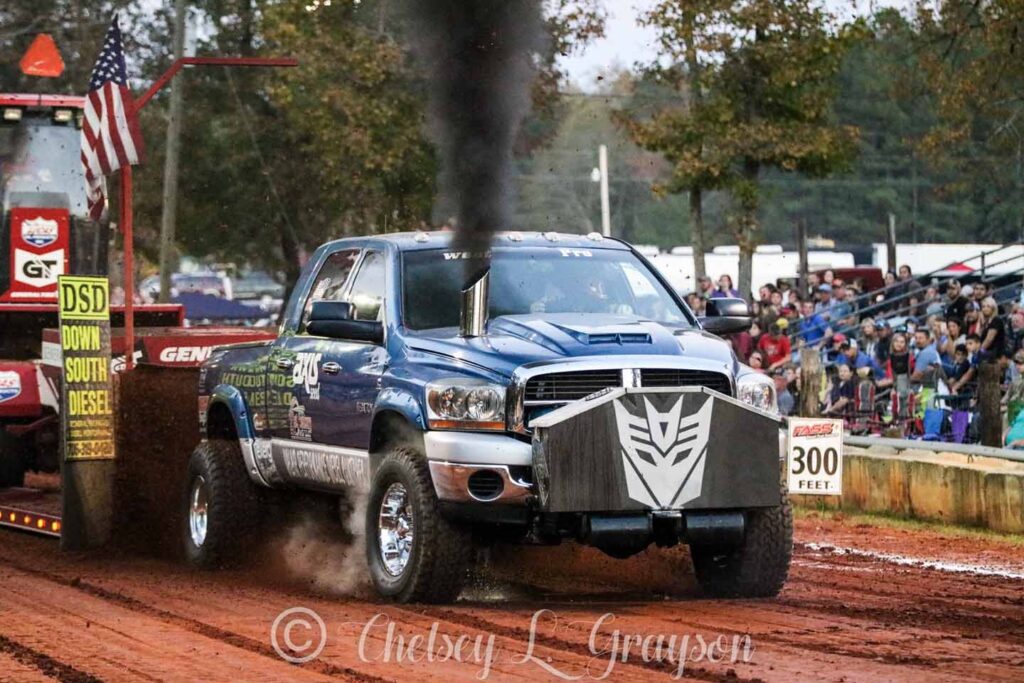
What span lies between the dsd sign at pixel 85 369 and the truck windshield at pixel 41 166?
479 cm

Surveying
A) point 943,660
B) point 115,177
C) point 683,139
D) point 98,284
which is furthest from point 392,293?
point 115,177

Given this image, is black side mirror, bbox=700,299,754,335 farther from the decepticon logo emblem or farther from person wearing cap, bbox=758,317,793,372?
person wearing cap, bbox=758,317,793,372

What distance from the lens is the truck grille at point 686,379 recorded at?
9.34 metres

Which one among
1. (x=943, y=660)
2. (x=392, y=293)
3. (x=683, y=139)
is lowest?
(x=943, y=660)

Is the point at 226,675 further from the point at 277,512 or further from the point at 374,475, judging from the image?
the point at 277,512

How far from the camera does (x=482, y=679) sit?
7086 millimetres

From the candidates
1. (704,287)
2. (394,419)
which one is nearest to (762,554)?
(394,419)

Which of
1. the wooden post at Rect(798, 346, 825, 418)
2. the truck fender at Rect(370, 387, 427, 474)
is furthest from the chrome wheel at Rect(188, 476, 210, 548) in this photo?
the wooden post at Rect(798, 346, 825, 418)

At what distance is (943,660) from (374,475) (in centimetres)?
357

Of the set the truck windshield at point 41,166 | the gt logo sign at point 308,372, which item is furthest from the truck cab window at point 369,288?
the truck windshield at point 41,166

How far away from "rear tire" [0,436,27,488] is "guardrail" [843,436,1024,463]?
711 cm

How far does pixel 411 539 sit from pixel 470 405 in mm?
821

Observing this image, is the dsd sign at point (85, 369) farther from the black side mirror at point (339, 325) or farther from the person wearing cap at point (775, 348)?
the person wearing cap at point (775, 348)

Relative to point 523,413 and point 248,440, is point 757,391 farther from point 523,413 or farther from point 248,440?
point 248,440
